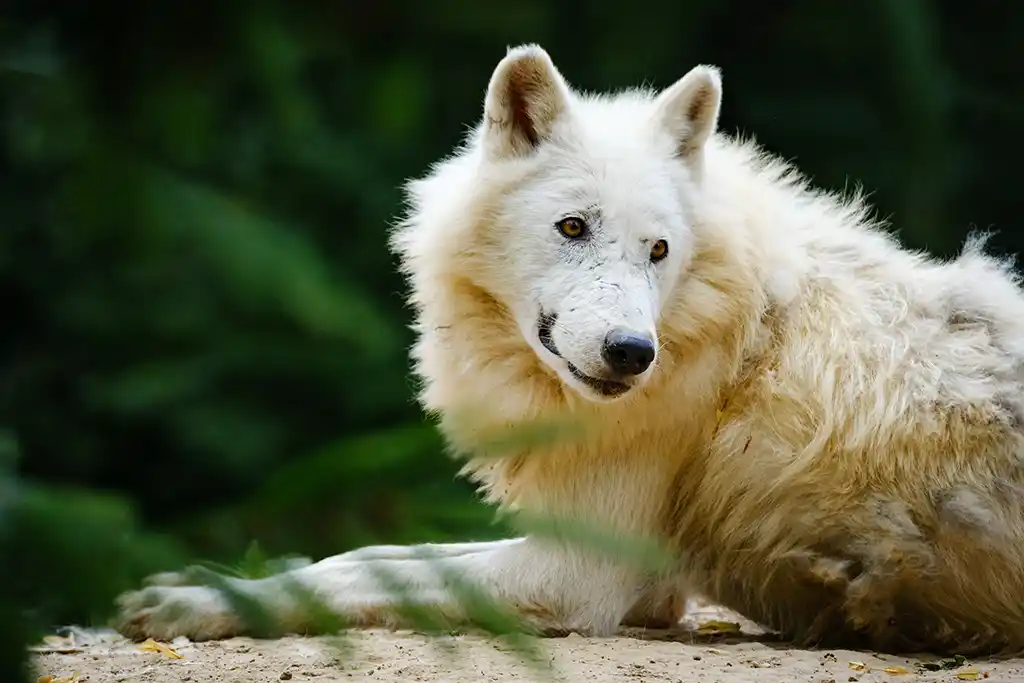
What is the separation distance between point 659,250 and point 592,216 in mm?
243

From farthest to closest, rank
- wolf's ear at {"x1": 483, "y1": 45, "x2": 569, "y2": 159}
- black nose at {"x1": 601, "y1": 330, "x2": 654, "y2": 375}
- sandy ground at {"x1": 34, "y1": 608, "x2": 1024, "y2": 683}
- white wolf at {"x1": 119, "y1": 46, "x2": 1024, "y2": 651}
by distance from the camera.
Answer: wolf's ear at {"x1": 483, "y1": 45, "x2": 569, "y2": 159} < white wolf at {"x1": 119, "y1": 46, "x2": 1024, "y2": 651} < black nose at {"x1": 601, "y1": 330, "x2": 654, "y2": 375} < sandy ground at {"x1": 34, "y1": 608, "x2": 1024, "y2": 683}

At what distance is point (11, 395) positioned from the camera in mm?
1011

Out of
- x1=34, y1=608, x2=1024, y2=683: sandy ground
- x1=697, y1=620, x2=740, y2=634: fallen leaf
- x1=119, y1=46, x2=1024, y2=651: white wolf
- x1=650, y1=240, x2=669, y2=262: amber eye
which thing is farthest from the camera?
x1=697, y1=620, x2=740, y2=634: fallen leaf

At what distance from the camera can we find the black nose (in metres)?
3.61

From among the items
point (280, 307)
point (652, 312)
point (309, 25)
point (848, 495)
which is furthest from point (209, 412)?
point (848, 495)

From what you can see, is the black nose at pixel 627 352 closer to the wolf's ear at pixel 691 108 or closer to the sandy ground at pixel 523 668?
the sandy ground at pixel 523 668

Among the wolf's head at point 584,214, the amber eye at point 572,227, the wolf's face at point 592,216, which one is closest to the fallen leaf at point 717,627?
the wolf's head at point 584,214

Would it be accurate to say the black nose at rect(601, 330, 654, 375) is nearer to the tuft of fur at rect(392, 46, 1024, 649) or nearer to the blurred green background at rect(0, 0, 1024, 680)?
the tuft of fur at rect(392, 46, 1024, 649)

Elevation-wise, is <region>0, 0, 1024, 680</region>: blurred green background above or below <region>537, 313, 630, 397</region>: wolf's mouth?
below

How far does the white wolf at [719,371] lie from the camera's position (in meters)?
3.89

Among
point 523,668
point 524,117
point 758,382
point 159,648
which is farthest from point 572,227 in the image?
point 159,648

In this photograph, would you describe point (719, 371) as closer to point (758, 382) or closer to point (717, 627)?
point (758, 382)

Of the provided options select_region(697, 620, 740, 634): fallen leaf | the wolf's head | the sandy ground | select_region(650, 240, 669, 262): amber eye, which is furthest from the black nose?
select_region(697, 620, 740, 634): fallen leaf

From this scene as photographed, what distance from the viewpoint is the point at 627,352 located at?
361cm
